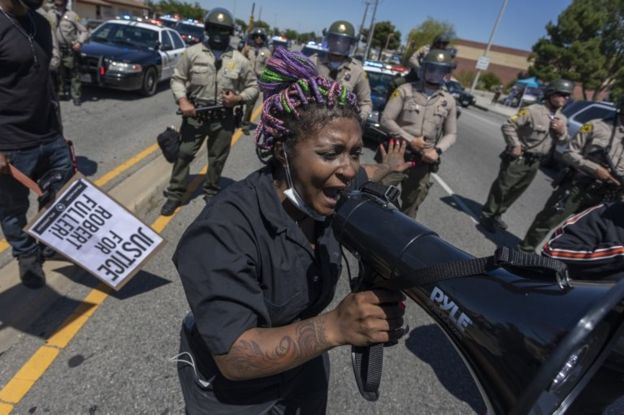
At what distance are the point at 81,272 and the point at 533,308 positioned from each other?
331 cm

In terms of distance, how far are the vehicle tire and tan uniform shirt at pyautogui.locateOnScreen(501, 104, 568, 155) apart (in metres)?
8.51

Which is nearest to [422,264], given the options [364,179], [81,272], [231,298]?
[231,298]

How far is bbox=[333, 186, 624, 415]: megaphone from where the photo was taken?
66 cm

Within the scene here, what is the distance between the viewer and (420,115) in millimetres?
4152

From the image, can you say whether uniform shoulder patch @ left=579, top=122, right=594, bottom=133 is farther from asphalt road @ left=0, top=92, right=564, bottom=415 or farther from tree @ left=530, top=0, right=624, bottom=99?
tree @ left=530, top=0, right=624, bottom=99

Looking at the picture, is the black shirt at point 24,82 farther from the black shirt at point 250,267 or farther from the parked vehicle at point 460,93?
the parked vehicle at point 460,93

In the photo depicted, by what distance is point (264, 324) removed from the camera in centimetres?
118

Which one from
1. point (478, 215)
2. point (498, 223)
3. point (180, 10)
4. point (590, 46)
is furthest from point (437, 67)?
point (180, 10)

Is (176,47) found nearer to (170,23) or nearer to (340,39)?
(340,39)

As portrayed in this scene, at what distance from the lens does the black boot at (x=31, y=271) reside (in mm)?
2805

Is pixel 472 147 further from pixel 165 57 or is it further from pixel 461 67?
pixel 461 67

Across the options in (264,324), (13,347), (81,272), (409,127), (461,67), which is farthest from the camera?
(461,67)

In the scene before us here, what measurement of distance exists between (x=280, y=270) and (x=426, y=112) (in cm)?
340

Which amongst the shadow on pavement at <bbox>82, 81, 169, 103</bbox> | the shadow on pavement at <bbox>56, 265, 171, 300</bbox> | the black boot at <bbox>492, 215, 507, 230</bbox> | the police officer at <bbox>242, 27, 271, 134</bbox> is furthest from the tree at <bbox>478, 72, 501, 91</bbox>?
the shadow on pavement at <bbox>56, 265, 171, 300</bbox>
